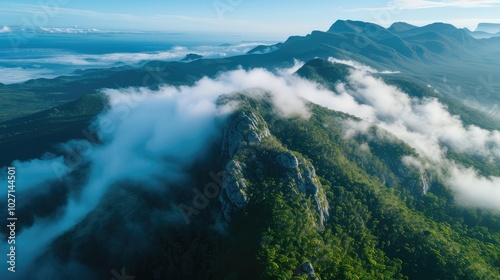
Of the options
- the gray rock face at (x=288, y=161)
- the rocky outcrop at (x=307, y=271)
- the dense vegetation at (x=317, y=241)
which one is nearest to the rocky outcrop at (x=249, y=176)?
the gray rock face at (x=288, y=161)

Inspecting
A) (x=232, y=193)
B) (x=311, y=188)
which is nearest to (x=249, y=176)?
(x=232, y=193)

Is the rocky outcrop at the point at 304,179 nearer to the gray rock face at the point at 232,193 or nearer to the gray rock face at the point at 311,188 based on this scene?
the gray rock face at the point at 311,188

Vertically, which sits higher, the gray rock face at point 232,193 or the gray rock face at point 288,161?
the gray rock face at point 288,161

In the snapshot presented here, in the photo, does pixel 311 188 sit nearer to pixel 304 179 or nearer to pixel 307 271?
pixel 304 179

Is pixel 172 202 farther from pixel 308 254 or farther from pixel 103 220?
pixel 308 254

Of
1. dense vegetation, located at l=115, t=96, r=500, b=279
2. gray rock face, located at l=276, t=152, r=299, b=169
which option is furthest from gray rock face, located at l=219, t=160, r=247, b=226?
gray rock face, located at l=276, t=152, r=299, b=169

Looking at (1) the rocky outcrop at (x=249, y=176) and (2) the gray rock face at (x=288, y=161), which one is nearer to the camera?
(1) the rocky outcrop at (x=249, y=176)

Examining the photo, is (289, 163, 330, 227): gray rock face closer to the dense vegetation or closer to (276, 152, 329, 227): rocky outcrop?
(276, 152, 329, 227): rocky outcrop

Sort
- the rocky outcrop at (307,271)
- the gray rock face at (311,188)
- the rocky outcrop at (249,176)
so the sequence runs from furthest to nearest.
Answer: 1. the gray rock face at (311,188)
2. the rocky outcrop at (249,176)
3. the rocky outcrop at (307,271)

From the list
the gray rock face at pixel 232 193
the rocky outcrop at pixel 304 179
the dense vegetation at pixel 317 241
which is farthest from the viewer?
the rocky outcrop at pixel 304 179
